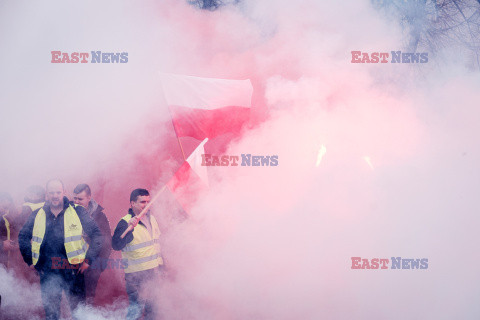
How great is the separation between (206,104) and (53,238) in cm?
195

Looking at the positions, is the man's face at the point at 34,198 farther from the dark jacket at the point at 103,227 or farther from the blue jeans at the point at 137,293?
the blue jeans at the point at 137,293

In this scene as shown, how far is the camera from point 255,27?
5449 mm

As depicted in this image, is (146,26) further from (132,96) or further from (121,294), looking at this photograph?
(121,294)

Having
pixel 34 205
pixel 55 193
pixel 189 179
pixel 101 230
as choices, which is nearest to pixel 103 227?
pixel 101 230

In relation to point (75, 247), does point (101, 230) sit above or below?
above

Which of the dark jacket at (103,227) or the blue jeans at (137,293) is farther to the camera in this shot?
the dark jacket at (103,227)

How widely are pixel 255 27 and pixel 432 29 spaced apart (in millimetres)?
2718

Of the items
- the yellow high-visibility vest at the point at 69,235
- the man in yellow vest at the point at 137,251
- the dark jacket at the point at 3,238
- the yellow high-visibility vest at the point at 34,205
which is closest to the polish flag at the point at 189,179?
the man in yellow vest at the point at 137,251

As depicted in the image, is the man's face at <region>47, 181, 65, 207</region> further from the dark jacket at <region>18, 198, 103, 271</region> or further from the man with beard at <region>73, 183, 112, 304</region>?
the man with beard at <region>73, 183, 112, 304</region>

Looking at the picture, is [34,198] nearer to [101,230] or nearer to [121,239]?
[101,230]

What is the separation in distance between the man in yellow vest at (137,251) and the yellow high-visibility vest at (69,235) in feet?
1.16

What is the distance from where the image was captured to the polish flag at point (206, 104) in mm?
5102

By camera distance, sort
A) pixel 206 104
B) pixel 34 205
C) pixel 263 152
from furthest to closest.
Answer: pixel 263 152 → pixel 206 104 → pixel 34 205

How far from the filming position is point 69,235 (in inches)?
186
